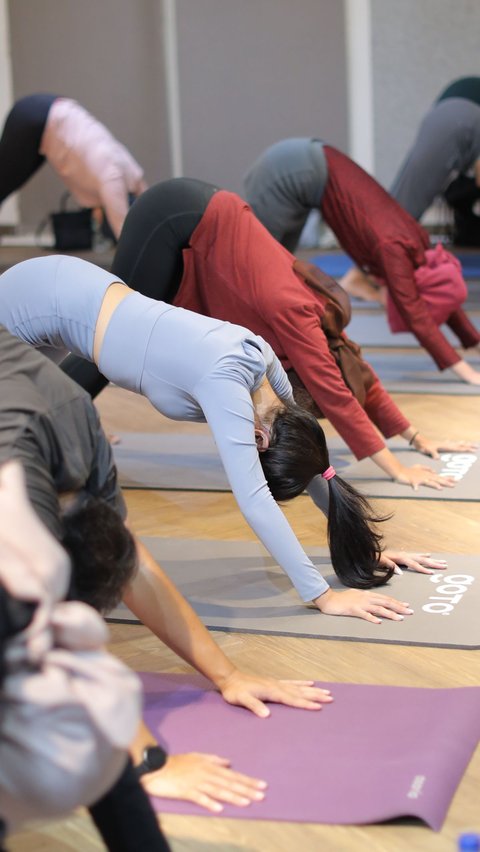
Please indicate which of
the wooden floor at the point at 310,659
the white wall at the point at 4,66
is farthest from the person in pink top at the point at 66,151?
the white wall at the point at 4,66

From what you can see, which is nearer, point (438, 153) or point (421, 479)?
point (421, 479)

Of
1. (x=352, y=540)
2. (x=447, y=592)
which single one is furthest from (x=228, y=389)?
(x=447, y=592)

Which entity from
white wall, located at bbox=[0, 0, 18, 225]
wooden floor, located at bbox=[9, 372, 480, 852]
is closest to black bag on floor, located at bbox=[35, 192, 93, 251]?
white wall, located at bbox=[0, 0, 18, 225]

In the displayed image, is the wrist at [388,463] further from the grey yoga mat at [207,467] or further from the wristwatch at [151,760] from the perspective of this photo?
the wristwatch at [151,760]

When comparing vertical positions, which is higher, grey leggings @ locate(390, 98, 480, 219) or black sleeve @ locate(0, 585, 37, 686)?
black sleeve @ locate(0, 585, 37, 686)

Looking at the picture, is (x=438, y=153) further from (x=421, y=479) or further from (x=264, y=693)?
(x=264, y=693)

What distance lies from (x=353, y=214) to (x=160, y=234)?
1191mm

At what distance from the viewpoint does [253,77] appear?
928 centimetres

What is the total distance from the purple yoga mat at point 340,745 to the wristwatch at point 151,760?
0.06m

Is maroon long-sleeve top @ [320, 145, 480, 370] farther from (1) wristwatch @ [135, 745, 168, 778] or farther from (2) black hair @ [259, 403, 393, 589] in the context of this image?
(1) wristwatch @ [135, 745, 168, 778]

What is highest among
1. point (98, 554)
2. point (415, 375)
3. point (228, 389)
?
point (98, 554)

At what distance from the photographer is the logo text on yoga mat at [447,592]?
2.66 meters

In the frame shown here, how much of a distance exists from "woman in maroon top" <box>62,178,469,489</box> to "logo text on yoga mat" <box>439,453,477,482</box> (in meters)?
0.33

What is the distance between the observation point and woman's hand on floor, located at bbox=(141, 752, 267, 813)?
188cm
